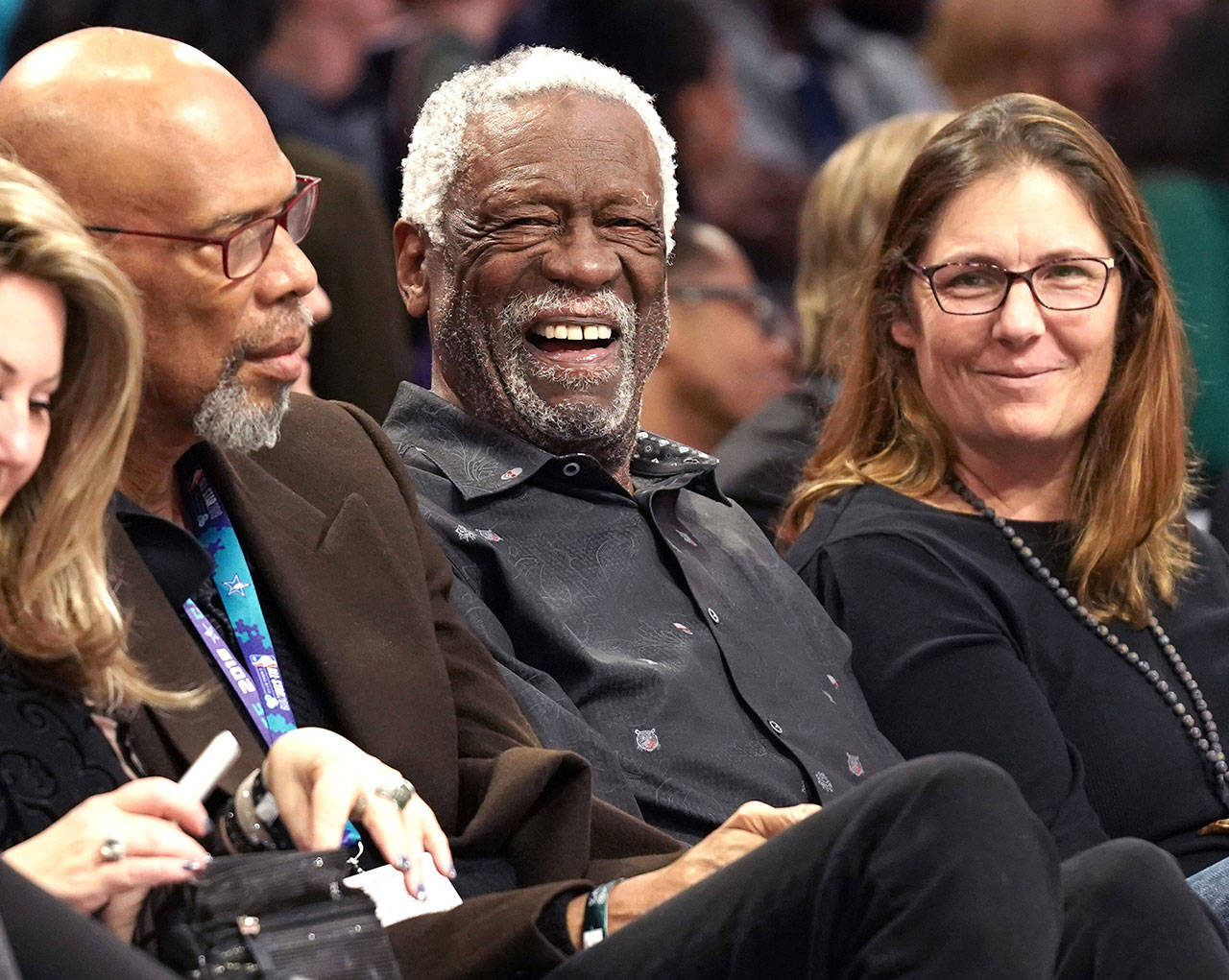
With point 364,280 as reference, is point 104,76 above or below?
above

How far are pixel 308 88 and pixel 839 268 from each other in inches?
60.8

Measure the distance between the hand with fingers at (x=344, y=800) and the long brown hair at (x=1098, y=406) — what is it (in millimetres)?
1380

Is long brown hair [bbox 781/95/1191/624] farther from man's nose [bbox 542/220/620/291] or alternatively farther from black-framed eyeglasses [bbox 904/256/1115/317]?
man's nose [bbox 542/220/620/291]

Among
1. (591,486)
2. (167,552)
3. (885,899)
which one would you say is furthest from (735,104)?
(885,899)

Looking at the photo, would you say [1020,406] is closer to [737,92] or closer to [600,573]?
[600,573]

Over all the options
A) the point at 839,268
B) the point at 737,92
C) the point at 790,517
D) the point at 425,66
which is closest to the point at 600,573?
the point at 790,517

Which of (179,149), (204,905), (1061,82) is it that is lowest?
(1061,82)

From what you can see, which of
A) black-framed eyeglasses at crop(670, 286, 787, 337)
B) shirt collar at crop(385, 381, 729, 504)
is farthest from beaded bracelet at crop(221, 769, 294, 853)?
black-framed eyeglasses at crop(670, 286, 787, 337)

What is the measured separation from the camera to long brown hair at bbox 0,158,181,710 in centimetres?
197

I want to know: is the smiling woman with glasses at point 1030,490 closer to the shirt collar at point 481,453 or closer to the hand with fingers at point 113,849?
the shirt collar at point 481,453

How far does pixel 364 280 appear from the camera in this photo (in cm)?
443

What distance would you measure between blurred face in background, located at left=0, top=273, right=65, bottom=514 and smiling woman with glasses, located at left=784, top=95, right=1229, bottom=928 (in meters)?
1.36

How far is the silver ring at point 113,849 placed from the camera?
5.79ft

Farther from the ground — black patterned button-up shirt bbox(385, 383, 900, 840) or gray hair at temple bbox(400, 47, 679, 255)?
gray hair at temple bbox(400, 47, 679, 255)
